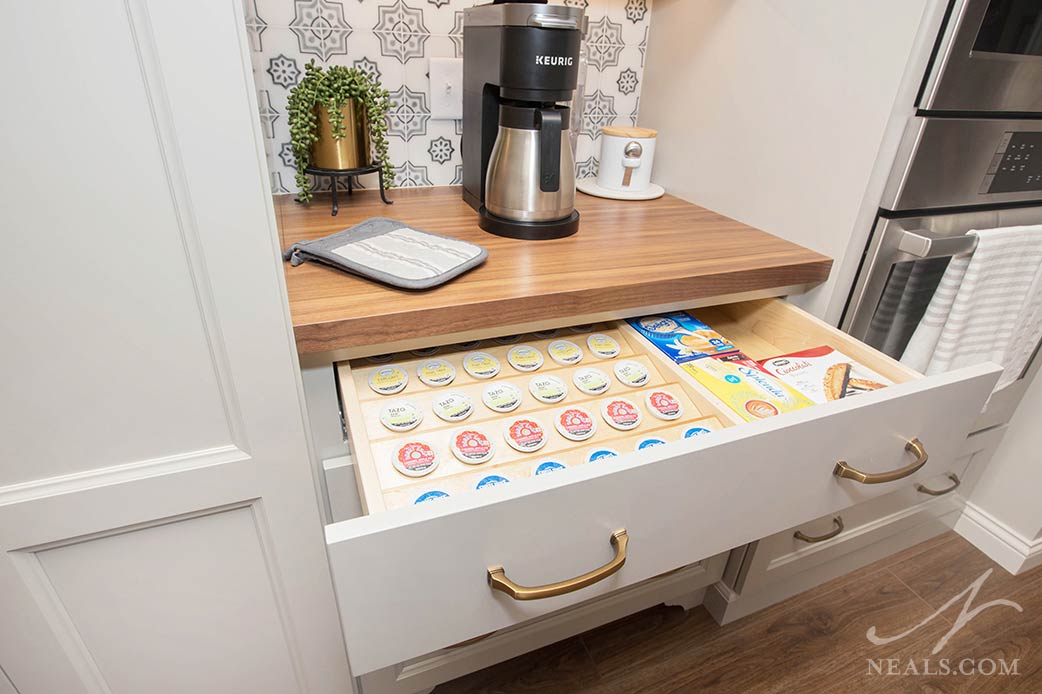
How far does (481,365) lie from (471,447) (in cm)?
15

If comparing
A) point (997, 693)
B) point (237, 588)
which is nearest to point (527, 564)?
point (237, 588)

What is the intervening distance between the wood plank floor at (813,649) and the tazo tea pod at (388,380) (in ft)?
2.27

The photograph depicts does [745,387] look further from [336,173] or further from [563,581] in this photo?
[336,173]

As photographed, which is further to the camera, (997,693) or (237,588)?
(997,693)

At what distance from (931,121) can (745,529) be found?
25.5 inches

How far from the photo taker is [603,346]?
849mm

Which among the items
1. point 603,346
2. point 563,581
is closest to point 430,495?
point 563,581

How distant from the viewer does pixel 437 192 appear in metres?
1.15

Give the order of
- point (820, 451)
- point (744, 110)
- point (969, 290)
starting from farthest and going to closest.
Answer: point (744, 110)
point (969, 290)
point (820, 451)

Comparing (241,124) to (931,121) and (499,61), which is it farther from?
(931,121)

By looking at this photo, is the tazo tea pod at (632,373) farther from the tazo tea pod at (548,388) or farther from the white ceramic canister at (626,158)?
the white ceramic canister at (626,158)

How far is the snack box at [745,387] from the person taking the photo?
0.74m

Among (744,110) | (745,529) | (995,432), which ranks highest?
(744,110)

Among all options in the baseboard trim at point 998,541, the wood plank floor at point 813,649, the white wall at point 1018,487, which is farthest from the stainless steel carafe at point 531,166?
the baseboard trim at point 998,541
